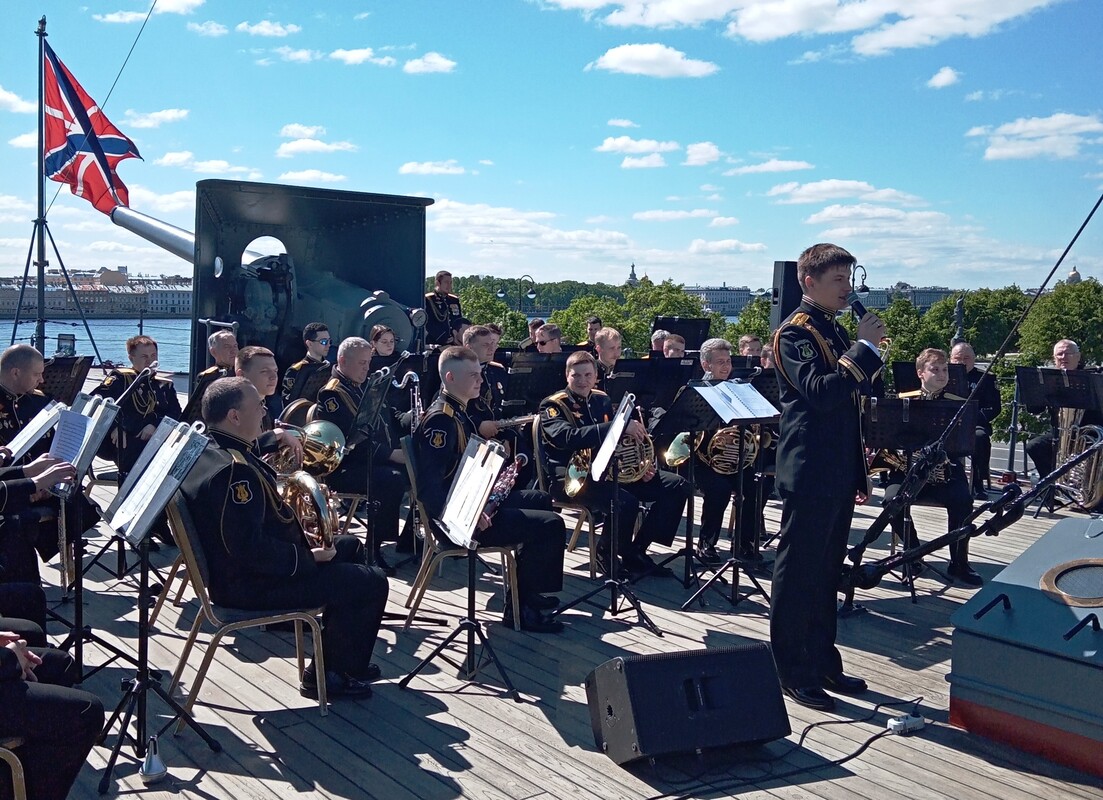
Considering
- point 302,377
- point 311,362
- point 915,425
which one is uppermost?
point 311,362

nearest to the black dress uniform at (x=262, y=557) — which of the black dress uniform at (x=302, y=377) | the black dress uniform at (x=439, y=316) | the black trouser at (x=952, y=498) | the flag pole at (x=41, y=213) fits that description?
the black dress uniform at (x=302, y=377)

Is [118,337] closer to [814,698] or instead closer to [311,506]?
[311,506]

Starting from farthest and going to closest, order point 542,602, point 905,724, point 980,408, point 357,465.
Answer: point 980,408, point 357,465, point 542,602, point 905,724

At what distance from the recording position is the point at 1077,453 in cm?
859

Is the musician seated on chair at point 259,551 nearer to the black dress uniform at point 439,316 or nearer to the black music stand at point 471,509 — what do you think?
the black music stand at point 471,509

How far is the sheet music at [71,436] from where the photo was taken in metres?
4.57

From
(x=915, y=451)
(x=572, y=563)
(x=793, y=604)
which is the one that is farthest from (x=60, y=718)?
(x=915, y=451)

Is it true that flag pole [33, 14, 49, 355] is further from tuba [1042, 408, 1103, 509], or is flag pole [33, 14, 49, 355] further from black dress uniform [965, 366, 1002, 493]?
tuba [1042, 408, 1103, 509]

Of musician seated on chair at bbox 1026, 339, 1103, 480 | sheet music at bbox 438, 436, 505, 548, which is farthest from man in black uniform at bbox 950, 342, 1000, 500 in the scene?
sheet music at bbox 438, 436, 505, 548

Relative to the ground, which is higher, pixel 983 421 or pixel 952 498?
pixel 983 421

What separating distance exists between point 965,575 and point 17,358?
21.7 ft

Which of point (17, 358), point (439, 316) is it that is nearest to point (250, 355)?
point (17, 358)

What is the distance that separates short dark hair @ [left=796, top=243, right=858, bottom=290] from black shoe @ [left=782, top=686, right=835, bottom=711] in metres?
1.99

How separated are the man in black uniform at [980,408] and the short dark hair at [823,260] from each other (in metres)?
5.25
